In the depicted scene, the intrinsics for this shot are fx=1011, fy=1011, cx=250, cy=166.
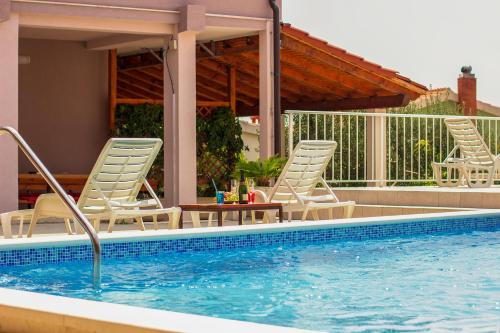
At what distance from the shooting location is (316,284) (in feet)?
22.2

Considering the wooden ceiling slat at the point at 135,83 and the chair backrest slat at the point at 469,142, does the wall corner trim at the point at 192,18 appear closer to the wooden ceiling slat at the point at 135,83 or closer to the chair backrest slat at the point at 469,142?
the chair backrest slat at the point at 469,142

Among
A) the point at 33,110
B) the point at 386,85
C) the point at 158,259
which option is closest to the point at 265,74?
the point at 386,85

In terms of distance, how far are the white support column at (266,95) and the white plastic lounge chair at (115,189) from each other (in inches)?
144

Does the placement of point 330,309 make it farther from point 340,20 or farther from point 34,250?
point 340,20

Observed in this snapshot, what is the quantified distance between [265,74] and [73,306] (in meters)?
9.22

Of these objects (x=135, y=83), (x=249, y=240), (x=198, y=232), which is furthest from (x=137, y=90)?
(x=198, y=232)

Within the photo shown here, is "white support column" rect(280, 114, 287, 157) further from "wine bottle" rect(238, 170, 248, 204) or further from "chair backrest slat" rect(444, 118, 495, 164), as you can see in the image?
"wine bottle" rect(238, 170, 248, 204)

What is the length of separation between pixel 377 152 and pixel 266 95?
8.04 feet

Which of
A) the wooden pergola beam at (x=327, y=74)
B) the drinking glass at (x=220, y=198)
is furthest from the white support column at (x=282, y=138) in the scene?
the drinking glass at (x=220, y=198)

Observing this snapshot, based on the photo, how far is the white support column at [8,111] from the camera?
11.2 m

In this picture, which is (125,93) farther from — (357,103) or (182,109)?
(182,109)

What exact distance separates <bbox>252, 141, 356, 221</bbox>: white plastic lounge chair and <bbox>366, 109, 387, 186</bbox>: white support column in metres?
3.67

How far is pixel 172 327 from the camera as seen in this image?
363 centimetres

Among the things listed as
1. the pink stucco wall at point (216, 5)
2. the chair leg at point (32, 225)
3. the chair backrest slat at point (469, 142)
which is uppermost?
the pink stucco wall at point (216, 5)
